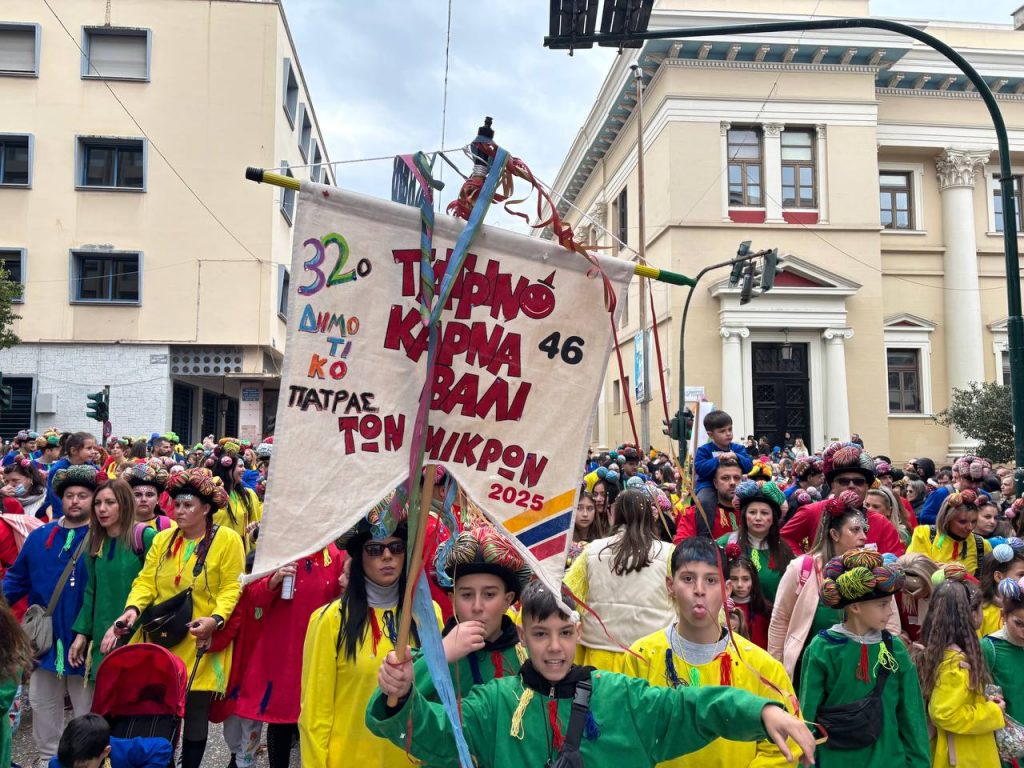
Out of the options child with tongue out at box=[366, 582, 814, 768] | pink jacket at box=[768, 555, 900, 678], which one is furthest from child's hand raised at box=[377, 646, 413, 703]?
pink jacket at box=[768, 555, 900, 678]

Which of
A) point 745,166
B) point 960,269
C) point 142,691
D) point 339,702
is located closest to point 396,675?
point 339,702

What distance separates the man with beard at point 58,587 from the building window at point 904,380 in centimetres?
3039

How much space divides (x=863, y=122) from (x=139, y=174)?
2315cm

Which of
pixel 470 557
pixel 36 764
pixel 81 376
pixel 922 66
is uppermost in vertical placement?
pixel 922 66

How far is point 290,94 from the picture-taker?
29156 millimetres

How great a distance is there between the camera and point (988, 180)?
33.0 metres

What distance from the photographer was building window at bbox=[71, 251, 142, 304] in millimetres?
25094

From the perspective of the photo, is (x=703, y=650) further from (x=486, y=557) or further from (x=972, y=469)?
(x=972, y=469)

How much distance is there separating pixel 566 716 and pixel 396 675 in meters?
0.71

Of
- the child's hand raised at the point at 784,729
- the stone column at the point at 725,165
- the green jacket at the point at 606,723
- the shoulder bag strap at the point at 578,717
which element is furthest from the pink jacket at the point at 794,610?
the stone column at the point at 725,165

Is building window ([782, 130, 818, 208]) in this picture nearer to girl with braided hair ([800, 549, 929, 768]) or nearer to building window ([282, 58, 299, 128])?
building window ([282, 58, 299, 128])

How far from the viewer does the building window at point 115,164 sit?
82.9 feet

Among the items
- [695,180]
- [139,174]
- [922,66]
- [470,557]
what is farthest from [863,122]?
[470,557]

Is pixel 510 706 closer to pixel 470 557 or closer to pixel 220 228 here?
pixel 470 557
